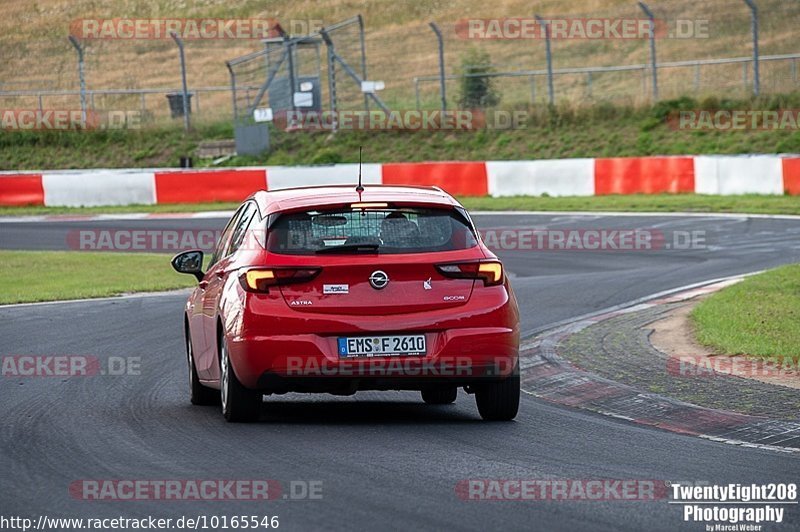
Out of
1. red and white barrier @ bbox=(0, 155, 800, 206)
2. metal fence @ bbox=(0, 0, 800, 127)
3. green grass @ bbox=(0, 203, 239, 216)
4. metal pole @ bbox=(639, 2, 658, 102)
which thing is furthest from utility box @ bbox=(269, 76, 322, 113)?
metal pole @ bbox=(639, 2, 658, 102)

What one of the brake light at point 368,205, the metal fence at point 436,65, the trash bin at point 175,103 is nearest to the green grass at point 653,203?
the metal fence at point 436,65

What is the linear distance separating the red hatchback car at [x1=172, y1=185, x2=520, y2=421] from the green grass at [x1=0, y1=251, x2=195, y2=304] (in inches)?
401

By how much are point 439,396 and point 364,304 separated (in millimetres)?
1908

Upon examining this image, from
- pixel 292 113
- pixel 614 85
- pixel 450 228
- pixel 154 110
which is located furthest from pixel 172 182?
pixel 450 228

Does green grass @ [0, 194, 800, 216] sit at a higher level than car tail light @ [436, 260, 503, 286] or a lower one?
lower

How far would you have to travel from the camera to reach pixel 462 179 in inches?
1321

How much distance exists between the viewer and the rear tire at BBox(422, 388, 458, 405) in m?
10.3

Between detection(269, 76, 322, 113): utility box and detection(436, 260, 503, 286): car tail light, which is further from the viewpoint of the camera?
detection(269, 76, 322, 113): utility box

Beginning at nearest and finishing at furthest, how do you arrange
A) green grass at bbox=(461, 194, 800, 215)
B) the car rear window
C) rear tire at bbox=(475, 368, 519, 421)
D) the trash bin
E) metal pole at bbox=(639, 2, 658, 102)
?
the car rear window < rear tire at bbox=(475, 368, 519, 421) < green grass at bbox=(461, 194, 800, 215) < metal pole at bbox=(639, 2, 658, 102) < the trash bin

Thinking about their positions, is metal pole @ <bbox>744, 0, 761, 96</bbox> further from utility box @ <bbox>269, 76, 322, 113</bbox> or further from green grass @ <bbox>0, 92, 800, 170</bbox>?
utility box @ <bbox>269, 76, 322, 113</bbox>

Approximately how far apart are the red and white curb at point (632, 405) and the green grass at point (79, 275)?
778cm

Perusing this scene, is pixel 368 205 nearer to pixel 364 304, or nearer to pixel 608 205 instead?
pixel 364 304

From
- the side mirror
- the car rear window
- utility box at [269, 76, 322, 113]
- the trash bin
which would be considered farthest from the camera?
the trash bin

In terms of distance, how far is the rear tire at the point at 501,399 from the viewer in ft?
30.2
